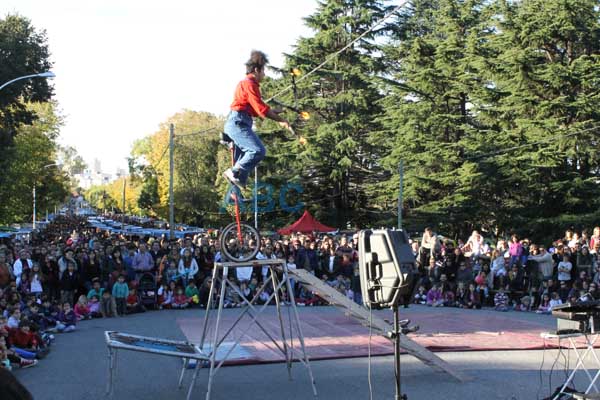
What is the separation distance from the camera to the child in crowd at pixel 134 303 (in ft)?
49.2

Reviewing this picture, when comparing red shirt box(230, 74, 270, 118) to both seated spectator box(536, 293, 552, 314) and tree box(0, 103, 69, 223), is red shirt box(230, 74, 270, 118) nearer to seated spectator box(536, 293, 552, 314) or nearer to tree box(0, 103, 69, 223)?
seated spectator box(536, 293, 552, 314)

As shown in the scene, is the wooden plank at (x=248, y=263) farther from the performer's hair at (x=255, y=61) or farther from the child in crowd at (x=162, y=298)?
the child in crowd at (x=162, y=298)

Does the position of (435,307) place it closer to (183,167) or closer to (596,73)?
(596,73)

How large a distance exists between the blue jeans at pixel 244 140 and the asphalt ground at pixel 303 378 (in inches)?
103

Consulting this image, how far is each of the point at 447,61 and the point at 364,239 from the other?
Answer: 1098 inches

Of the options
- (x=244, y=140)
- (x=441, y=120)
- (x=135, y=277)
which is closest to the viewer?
(x=244, y=140)

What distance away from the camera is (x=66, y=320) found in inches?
503

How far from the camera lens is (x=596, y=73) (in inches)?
1046

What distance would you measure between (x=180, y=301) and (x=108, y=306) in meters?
1.95

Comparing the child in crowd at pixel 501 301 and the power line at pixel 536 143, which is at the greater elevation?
the power line at pixel 536 143

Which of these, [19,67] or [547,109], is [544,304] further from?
[19,67]

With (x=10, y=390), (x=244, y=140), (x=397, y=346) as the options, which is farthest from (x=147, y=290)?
(x=10, y=390)

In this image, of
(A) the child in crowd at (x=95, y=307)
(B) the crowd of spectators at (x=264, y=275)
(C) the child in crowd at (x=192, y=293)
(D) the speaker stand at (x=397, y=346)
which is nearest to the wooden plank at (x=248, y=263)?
(D) the speaker stand at (x=397, y=346)

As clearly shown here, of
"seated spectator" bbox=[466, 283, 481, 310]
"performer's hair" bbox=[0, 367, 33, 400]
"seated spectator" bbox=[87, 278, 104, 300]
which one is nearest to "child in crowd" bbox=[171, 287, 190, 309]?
"seated spectator" bbox=[87, 278, 104, 300]
